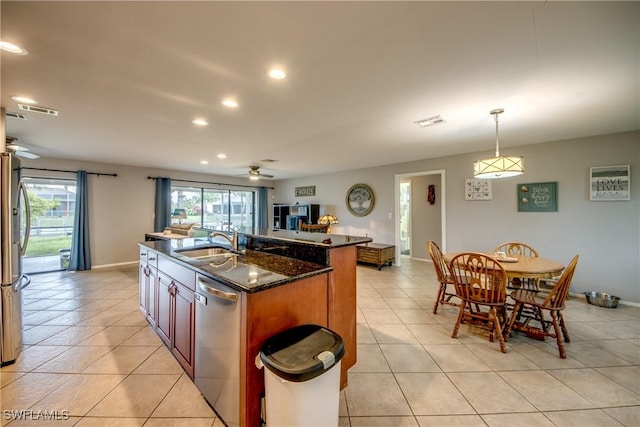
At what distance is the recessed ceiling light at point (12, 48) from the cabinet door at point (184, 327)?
1.94 metres

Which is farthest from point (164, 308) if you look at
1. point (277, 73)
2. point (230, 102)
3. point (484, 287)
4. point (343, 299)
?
point (484, 287)

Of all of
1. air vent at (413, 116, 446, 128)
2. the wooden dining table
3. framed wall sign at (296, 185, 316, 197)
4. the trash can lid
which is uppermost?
air vent at (413, 116, 446, 128)

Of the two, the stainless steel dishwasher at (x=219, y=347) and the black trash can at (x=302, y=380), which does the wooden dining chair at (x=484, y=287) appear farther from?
the stainless steel dishwasher at (x=219, y=347)

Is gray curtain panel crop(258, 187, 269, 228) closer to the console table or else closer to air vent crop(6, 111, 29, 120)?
the console table

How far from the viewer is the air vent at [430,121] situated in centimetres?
297

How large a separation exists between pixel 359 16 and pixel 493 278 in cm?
257

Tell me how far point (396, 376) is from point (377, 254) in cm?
359

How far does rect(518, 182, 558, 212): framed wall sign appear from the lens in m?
4.00

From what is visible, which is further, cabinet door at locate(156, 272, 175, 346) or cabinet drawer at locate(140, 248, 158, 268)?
cabinet drawer at locate(140, 248, 158, 268)

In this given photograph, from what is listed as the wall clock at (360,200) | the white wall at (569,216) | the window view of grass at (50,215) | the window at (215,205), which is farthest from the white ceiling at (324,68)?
the window at (215,205)

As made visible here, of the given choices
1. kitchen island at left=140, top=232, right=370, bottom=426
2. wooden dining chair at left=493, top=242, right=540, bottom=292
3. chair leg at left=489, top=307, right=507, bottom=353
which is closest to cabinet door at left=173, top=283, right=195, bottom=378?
kitchen island at left=140, top=232, right=370, bottom=426

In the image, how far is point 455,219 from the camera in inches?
195

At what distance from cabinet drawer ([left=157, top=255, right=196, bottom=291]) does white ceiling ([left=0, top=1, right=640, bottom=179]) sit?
1.57 meters

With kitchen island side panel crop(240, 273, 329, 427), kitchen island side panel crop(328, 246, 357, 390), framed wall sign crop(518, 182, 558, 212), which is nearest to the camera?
kitchen island side panel crop(240, 273, 329, 427)
